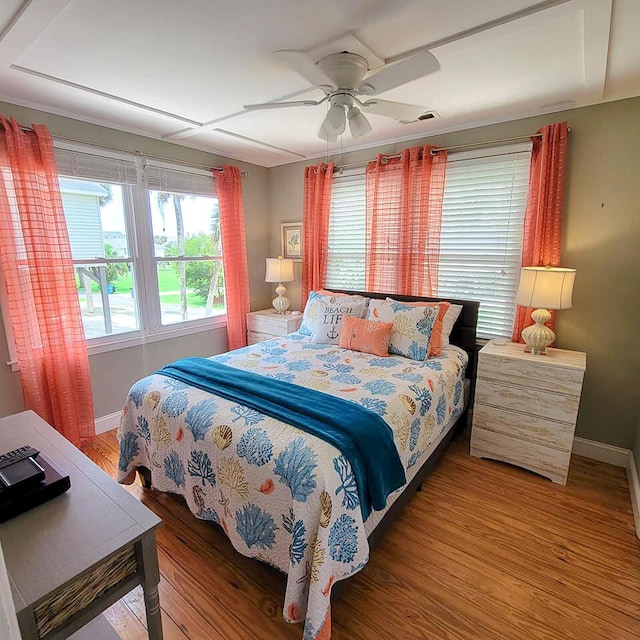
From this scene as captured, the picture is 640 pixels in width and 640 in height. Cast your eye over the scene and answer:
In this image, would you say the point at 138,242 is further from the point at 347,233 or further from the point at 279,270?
the point at 347,233

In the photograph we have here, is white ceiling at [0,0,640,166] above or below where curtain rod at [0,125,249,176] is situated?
above

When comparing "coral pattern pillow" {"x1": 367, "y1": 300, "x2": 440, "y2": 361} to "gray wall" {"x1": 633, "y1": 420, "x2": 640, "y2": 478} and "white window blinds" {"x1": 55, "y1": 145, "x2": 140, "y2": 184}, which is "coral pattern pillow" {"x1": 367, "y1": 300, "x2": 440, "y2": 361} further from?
"white window blinds" {"x1": 55, "y1": 145, "x2": 140, "y2": 184}

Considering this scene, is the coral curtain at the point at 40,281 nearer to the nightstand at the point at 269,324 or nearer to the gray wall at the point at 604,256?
the nightstand at the point at 269,324

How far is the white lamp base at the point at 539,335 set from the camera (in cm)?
250

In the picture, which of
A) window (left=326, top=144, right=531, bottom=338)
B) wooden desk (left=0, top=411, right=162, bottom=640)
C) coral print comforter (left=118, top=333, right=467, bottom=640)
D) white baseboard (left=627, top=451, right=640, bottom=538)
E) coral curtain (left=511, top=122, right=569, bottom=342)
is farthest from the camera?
window (left=326, top=144, right=531, bottom=338)

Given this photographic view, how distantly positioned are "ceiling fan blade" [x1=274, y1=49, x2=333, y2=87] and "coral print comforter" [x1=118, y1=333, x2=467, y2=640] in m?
1.66

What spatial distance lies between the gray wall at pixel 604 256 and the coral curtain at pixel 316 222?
1696mm

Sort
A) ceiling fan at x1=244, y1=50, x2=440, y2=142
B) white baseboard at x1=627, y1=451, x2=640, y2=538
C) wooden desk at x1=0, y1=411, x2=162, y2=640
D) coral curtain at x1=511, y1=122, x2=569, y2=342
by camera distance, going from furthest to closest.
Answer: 1. coral curtain at x1=511, y1=122, x2=569, y2=342
2. white baseboard at x1=627, y1=451, x2=640, y2=538
3. ceiling fan at x1=244, y1=50, x2=440, y2=142
4. wooden desk at x1=0, y1=411, x2=162, y2=640

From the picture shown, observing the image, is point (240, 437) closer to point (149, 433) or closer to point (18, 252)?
point (149, 433)

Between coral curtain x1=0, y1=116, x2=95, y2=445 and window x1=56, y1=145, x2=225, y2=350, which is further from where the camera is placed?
window x1=56, y1=145, x2=225, y2=350

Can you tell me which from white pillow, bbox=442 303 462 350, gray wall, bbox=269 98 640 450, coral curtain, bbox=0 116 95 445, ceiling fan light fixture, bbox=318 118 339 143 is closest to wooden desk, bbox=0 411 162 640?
coral curtain, bbox=0 116 95 445

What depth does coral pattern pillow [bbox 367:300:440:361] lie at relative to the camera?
8.71 feet

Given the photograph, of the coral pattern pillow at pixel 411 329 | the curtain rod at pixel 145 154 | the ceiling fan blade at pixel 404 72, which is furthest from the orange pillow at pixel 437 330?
the curtain rod at pixel 145 154

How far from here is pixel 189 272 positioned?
3686 mm
